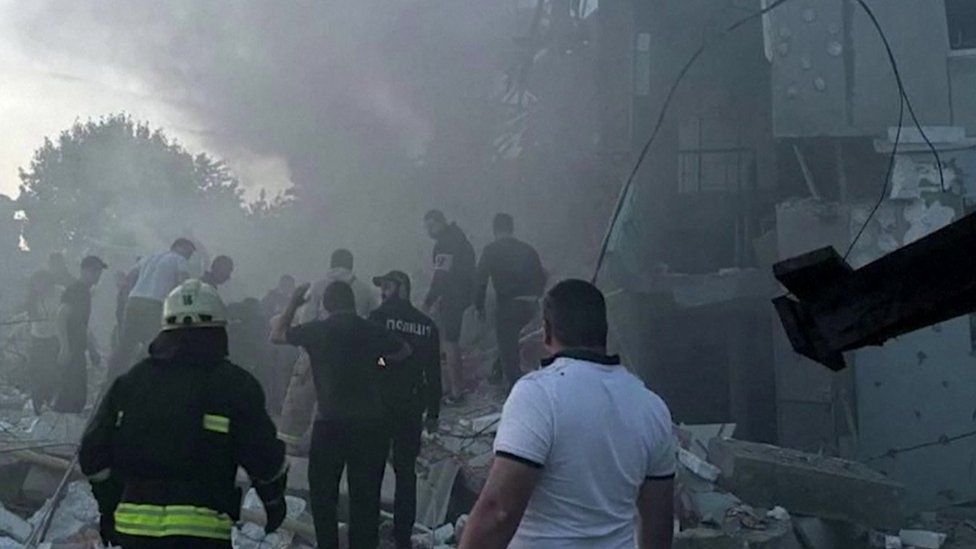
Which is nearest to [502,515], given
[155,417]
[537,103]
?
[155,417]

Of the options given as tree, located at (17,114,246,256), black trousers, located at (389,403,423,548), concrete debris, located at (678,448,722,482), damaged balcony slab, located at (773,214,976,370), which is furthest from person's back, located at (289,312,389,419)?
tree, located at (17,114,246,256)

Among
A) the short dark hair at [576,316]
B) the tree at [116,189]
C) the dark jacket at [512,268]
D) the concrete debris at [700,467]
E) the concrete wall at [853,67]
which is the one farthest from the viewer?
the tree at [116,189]

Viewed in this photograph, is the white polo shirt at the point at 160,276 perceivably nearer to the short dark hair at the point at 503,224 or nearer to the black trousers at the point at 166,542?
the short dark hair at the point at 503,224

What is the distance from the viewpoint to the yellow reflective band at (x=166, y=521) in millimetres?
3518

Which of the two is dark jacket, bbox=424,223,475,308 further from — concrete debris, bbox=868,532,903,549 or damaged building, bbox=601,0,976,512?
concrete debris, bbox=868,532,903,549

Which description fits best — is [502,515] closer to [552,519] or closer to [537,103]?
[552,519]

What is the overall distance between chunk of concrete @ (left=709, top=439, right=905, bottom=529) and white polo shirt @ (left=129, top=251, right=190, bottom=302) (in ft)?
16.4

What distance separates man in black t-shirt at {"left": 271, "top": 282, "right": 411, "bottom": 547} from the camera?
20.0ft

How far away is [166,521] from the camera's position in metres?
3.52

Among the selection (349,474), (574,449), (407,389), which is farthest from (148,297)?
(574,449)

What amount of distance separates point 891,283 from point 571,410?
0.89 meters

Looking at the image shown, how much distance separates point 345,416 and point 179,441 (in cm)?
256

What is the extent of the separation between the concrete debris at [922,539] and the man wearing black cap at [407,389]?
12.7 feet

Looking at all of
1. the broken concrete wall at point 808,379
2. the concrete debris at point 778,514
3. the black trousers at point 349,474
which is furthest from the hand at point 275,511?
the broken concrete wall at point 808,379
